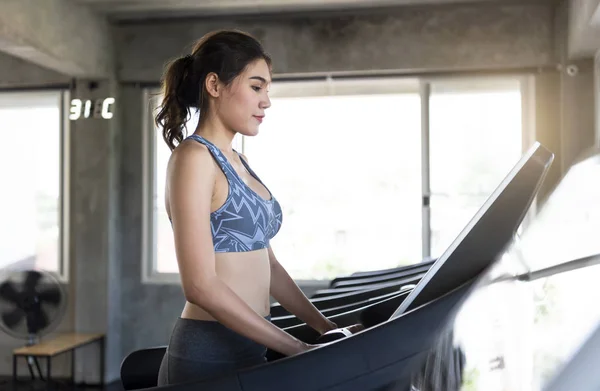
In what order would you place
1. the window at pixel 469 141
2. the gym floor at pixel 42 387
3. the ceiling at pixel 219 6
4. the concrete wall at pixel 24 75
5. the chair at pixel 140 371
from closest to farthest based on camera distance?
the chair at pixel 140 371
the ceiling at pixel 219 6
the window at pixel 469 141
the gym floor at pixel 42 387
the concrete wall at pixel 24 75

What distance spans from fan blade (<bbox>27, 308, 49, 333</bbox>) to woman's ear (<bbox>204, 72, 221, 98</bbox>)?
4436mm

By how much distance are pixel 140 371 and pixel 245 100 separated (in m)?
0.51

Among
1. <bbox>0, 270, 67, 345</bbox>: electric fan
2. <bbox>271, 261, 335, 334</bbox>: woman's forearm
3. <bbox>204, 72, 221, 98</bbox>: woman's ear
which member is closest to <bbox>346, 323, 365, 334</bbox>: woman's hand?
<bbox>271, 261, 335, 334</bbox>: woman's forearm

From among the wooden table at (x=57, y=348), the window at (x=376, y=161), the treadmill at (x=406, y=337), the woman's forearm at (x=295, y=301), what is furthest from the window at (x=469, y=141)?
the treadmill at (x=406, y=337)

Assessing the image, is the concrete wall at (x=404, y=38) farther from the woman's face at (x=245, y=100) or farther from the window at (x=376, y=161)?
the woman's face at (x=245, y=100)

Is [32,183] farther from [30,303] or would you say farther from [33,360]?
[33,360]

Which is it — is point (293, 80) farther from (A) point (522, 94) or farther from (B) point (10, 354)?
(B) point (10, 354)

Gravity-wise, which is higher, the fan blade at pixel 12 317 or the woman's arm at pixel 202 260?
the woman's arm at pixel 202 260

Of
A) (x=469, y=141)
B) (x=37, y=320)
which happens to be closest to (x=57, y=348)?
(x=37, y=320)

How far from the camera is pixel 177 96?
1273 millimetres

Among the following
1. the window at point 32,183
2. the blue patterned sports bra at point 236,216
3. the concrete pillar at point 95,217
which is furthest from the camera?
the window at point 32,183

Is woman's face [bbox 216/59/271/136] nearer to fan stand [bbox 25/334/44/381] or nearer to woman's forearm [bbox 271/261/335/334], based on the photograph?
woman's forearm [bbox 271/261/335/334]

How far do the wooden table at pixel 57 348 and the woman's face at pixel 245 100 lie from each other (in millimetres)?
4196

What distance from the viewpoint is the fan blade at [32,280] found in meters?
5.08
